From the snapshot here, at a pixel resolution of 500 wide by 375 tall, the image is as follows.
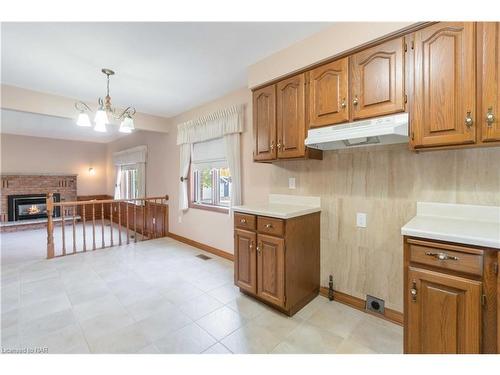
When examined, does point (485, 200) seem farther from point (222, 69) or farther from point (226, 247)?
point (226, 247)

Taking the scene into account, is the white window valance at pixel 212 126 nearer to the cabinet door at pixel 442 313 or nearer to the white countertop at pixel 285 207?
the white countertop at pixel 285 207

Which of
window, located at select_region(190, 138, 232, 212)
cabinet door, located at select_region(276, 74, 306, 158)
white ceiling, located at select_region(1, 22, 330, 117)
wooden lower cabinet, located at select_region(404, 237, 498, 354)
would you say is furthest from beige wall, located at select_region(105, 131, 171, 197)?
wooden lower cabinet, located at select_region(404, 237, 498, 354)

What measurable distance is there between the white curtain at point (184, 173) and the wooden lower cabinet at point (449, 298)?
3.56m

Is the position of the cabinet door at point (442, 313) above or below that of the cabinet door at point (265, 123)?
below

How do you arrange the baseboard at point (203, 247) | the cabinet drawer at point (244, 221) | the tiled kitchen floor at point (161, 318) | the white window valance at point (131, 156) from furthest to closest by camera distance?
1. the white window valance at point (131, 156)
2. the baseboard at point (203, 247)
3. the cabinet drawer at point (244, 221)
4. the tiled kitchen floor at point (161, 318)

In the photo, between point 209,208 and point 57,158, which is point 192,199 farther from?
point 57,158

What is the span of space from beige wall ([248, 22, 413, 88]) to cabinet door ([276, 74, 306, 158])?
5.1 inches

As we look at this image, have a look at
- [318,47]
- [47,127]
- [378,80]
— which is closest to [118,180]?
[47,127]

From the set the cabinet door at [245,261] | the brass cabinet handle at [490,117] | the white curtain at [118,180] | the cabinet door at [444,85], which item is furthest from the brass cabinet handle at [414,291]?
the white curtain at [118,180]

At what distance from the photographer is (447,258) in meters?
1.22

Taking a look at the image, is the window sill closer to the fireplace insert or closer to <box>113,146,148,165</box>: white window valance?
<box>113,146,148,165</box>: white window valance

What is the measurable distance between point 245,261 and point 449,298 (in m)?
1.55

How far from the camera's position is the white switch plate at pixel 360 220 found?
6.91 ft

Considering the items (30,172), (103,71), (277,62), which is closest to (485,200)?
(277,62)
